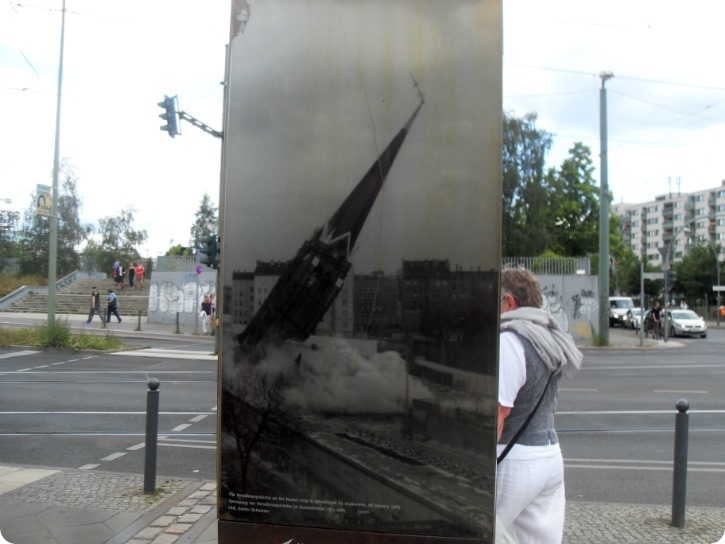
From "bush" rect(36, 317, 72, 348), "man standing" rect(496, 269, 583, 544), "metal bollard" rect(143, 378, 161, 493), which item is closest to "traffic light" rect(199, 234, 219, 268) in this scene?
"bush" rect(36, 317, 72, 348)

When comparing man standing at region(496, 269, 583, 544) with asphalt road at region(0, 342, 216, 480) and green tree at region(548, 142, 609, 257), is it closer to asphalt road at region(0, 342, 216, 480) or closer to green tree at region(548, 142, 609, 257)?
asphalt road at region(0, 342, 216, 480)

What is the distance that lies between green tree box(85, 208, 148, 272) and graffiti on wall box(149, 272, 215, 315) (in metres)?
31.7

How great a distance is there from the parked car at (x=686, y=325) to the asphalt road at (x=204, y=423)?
61.7 feet

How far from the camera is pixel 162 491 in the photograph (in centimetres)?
504

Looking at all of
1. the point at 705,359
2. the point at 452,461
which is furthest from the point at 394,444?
the point at 705,359

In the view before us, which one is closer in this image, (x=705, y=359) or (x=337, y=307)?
(x=337, y=307)

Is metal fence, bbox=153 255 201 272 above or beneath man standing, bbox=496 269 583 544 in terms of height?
above

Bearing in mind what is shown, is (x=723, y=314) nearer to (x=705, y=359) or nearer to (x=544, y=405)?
(x=705, y=359)

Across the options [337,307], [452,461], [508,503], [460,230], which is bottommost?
[508,503]

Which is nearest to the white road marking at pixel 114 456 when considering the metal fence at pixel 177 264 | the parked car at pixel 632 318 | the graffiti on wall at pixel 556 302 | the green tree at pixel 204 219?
the graffiti on wall at pixel 556 302

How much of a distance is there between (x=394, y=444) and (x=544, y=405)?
846 mm

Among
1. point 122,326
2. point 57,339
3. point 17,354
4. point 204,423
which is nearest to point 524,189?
point 122,326

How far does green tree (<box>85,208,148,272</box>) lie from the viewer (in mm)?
60781

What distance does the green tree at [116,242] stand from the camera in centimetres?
6078
